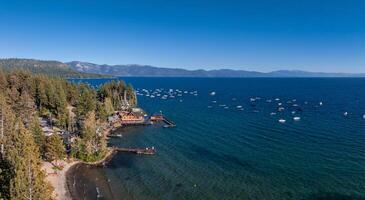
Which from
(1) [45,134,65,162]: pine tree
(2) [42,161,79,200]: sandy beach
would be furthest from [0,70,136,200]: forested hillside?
(2) [42,161,79,200]: sandy beach

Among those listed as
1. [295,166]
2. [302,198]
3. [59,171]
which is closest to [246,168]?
[295,166]

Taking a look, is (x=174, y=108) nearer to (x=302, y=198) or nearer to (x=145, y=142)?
(x=145, y=142)

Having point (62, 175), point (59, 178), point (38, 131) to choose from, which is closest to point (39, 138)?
point (38, 131)

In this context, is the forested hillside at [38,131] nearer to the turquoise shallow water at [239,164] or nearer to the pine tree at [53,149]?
the pine tree at [53,149]

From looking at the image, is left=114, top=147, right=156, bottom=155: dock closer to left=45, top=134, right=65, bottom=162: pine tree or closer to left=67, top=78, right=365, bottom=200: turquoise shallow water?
left=67, top=78, right=365, bottom=200: turquoise shallow water

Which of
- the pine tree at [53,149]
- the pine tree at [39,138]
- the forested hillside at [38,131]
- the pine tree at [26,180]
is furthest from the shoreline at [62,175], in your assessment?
the pine tree at [26,180]

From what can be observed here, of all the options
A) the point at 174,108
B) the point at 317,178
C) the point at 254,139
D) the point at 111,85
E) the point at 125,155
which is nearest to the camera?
the point at 317,178
